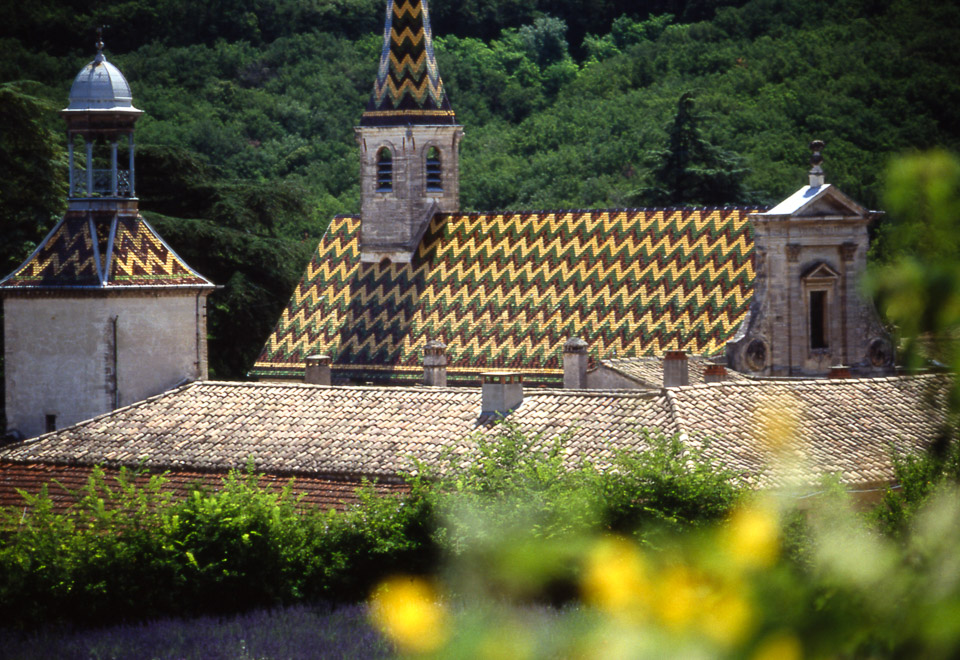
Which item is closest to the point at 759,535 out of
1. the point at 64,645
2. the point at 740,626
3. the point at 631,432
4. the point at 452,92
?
the point at 740,626

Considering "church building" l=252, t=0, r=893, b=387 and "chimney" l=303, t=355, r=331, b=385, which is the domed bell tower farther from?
"church building" l=252, t=0, r=893, b=387

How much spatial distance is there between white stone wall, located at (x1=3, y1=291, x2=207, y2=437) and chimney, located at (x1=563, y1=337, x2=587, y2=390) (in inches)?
293

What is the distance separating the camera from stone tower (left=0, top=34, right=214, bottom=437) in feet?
99.3

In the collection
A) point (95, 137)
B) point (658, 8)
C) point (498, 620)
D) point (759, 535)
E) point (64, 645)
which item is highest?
point (658, 8)

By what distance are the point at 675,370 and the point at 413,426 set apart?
677 cm

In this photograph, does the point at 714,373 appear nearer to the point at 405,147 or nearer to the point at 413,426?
the point at 413,426

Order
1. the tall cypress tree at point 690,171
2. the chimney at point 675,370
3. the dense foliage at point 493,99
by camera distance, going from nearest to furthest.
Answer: the chimney at point 675,370
the dense foliage at point 493,99
the tall cypress tree at point 690,171

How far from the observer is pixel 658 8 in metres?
86.8

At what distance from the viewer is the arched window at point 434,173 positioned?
3997 cm

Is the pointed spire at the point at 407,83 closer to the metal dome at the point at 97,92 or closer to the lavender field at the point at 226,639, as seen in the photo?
the metal dome at the point at 97,92

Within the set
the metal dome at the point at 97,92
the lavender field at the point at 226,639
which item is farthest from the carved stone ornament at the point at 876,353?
the lavender field at the point at 226,639

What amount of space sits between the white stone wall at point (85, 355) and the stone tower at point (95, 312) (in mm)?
19

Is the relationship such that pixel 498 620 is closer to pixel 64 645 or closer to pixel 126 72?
pixel 64 645

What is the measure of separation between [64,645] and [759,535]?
44.3 ft
